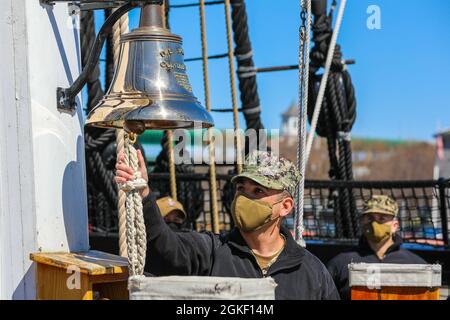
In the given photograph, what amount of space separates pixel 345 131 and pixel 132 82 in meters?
5.07

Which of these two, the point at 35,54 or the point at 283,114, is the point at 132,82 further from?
the point at 283,114

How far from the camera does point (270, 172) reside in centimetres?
403

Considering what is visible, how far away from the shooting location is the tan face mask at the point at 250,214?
3912 millimetres

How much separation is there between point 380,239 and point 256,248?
2.75 meters

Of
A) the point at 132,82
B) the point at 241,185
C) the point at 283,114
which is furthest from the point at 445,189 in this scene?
the point at 283,114

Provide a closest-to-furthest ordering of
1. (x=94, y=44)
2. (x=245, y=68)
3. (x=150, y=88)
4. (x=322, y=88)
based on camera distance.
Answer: (x=150, y=88)
(x=94, y=44)
(x=322, y=88)
(x=245, y=68)

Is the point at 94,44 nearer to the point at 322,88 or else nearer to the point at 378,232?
the point at 322,88

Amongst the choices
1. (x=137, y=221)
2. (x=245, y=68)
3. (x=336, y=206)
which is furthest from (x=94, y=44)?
(x=245, y=68)

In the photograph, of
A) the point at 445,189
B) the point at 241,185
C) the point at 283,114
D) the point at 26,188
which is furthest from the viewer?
the point at 283,114

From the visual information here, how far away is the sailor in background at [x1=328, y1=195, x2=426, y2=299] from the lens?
6516mm

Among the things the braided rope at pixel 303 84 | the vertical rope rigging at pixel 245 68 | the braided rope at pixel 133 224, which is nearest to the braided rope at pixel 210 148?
the vertical rope rigging at pixel 245 68

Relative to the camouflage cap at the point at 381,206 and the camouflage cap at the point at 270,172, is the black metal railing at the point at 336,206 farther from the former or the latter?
the camouflage cap at the point at 270,172

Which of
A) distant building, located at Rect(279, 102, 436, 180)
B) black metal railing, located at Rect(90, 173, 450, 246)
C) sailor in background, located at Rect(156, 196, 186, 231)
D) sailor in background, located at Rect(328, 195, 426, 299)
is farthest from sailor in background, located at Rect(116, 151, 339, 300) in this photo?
distant building, located at Rect(279, 102, 436, 180)

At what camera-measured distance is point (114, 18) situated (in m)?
3.71
